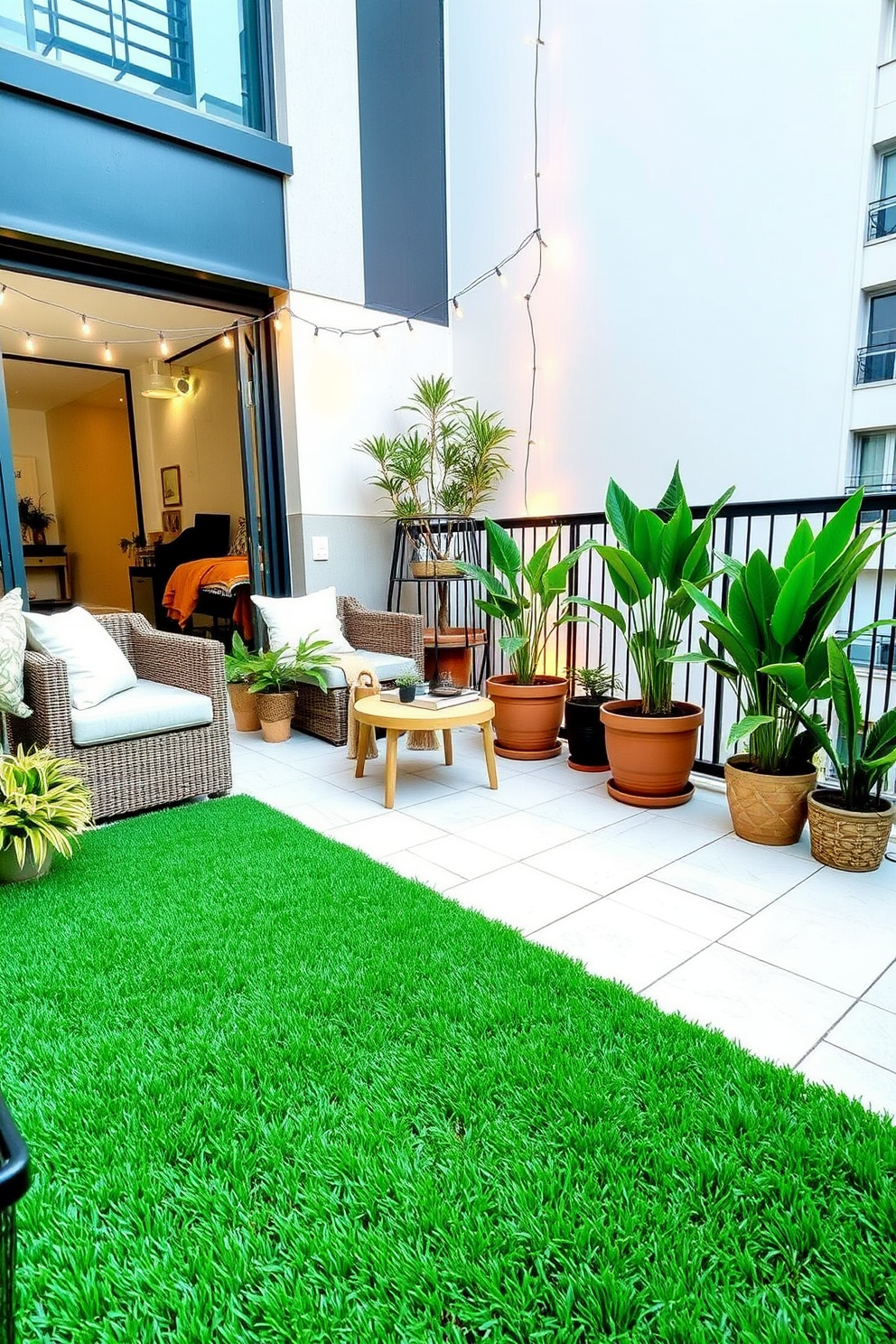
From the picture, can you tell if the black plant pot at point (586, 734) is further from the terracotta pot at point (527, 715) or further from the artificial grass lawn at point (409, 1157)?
the artificial grass lawn at point (409, 1157)

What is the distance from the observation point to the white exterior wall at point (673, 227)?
157 inches

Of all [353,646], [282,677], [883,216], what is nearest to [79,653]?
[282,677]

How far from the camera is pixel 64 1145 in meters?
1.29

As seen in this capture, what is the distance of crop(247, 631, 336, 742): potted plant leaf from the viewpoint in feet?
13.5

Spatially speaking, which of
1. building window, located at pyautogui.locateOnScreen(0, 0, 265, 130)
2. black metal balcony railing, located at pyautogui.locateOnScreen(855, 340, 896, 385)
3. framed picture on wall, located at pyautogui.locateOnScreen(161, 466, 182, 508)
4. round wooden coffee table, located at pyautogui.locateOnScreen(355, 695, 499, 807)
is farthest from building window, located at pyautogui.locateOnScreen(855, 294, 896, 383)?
framed picture on wall, located at pyautogui.locateOnScreen(161, 466, 182, 508)

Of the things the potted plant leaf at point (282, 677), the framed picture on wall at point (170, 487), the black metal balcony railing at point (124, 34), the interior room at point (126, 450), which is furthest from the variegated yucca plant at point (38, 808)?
the framed picture on wall at point (170, 487)

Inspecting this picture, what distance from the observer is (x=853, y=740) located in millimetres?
2438

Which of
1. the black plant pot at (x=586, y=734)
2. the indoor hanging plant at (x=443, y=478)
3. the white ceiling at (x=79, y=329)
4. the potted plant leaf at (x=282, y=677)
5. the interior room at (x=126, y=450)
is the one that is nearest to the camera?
the black plant pot at (x=586, y=734)

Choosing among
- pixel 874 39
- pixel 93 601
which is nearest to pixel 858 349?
pixel 874 39

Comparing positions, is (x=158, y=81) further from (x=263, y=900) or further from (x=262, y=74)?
(x=263, y=900)

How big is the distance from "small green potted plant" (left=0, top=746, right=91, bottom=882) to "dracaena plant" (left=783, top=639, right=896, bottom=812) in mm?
2465

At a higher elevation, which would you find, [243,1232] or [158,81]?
[158,81]

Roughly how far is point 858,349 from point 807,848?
3014 mm

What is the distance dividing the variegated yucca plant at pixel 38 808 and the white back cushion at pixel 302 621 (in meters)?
1.86
